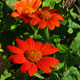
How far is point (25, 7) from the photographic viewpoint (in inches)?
65.5

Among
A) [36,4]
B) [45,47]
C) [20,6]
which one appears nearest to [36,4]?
[36,4]

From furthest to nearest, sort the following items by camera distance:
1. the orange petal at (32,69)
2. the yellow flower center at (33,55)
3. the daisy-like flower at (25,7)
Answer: the daisy-like flower at (25,7) < the yellow flower center at (33,55) < the orange petal at (32,69)

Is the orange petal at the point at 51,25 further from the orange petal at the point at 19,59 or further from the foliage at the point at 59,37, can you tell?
the orange petal at the point at 19,59

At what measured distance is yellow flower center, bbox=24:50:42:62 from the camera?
135cm

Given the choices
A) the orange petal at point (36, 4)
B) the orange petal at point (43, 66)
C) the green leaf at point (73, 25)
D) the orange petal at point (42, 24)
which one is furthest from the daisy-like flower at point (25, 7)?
the orange petal at point (43, 66)

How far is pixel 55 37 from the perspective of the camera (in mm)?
1645

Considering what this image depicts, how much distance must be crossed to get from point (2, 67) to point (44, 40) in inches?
13.9

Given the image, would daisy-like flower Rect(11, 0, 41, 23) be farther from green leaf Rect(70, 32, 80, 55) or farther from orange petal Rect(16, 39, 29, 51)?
green leaf Rect(70, 32, 80, 55)

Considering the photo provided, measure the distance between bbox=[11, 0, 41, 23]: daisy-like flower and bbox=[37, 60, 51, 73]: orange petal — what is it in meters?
0.34

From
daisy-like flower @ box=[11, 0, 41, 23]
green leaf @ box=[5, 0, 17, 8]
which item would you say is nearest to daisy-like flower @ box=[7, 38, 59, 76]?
daisy-like flower @ box=[11, 0, 41, 23]

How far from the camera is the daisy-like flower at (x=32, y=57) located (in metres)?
1.26

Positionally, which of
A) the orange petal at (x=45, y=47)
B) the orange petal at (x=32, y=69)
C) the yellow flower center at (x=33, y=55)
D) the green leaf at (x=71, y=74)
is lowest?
the green leaf at (x=71, y=74)

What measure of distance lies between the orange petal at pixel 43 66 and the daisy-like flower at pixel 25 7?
340mm

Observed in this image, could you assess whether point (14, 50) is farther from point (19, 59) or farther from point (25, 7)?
point (25, 7)
